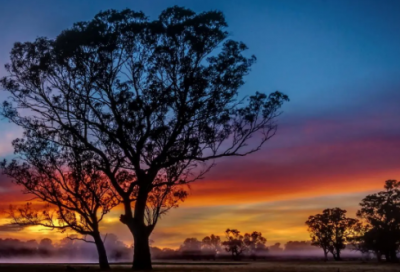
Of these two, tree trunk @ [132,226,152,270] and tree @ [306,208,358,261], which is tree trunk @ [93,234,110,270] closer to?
tree trunk @ [132,226,152,270]

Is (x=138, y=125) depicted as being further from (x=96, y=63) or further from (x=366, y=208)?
(x=366, y=208)

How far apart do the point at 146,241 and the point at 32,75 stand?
1810 centimetres

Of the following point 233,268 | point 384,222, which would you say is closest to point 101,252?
point 233,268

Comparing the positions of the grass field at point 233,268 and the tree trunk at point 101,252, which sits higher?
the tree trunk at point 101,252

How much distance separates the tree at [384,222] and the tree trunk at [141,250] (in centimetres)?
4930

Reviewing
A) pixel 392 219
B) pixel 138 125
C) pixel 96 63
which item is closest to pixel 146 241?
pixel 138 125

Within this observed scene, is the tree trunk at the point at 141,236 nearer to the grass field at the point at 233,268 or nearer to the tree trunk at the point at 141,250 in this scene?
the tree trunk at the point at 141,250

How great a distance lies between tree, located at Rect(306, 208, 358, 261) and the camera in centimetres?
9431

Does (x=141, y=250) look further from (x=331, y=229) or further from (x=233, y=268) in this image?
(x=331, y=229)

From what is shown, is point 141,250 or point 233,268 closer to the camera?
point 141,250

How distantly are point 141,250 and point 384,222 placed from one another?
52.1m

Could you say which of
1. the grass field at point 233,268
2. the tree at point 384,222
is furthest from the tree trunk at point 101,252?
the tree at point 384,222

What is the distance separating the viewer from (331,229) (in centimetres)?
9594

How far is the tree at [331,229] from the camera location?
309 feet
